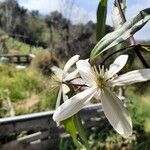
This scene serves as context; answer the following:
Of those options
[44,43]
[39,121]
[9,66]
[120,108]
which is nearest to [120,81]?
[120,108]

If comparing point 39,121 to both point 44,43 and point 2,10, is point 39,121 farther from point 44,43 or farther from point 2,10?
point 2,10

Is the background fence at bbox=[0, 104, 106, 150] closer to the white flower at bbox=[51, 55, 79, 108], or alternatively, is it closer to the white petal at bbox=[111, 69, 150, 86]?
the white flower at bbox=[51, 55, 79, 108]

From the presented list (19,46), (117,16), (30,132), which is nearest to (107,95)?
(117,16)

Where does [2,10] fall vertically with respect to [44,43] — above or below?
above

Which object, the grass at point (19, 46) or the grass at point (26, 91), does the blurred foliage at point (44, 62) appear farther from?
the grass at point (19, 46)

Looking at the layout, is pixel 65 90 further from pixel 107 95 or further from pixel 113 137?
pixel 113 137

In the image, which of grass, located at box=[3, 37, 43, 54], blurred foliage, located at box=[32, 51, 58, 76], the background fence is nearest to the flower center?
the background fence
